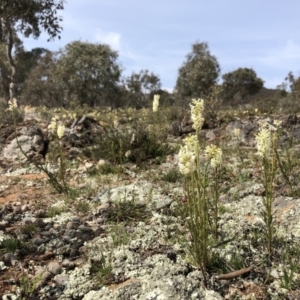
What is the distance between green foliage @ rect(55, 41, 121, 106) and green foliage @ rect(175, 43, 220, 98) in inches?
328

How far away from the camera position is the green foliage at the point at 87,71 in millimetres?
37500

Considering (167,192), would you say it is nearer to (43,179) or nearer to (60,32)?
(43,179)

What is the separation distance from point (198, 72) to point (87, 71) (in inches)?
484

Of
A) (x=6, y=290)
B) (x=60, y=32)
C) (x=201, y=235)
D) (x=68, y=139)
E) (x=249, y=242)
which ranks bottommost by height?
(x=6, y=290)

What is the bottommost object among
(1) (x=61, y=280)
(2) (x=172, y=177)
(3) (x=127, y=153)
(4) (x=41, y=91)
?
(1) (x=61, y=280)

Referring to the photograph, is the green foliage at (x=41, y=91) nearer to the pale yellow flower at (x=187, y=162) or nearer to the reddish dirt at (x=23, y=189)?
the reddish dirt at (x=23, y=189)

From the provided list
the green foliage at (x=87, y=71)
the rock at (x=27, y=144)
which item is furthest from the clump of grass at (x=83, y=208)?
the green foliage at (x=87, y=71)

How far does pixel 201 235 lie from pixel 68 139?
6.80m

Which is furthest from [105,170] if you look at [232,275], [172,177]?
[232,275]

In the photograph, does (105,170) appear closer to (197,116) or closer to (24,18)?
(197,116)

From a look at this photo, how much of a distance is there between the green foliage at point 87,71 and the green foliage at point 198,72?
833 cm

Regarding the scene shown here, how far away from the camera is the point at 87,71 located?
37.6 m

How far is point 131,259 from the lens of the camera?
3479 millimetres

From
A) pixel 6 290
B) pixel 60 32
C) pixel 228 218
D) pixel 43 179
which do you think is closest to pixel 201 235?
pixel 228 218
